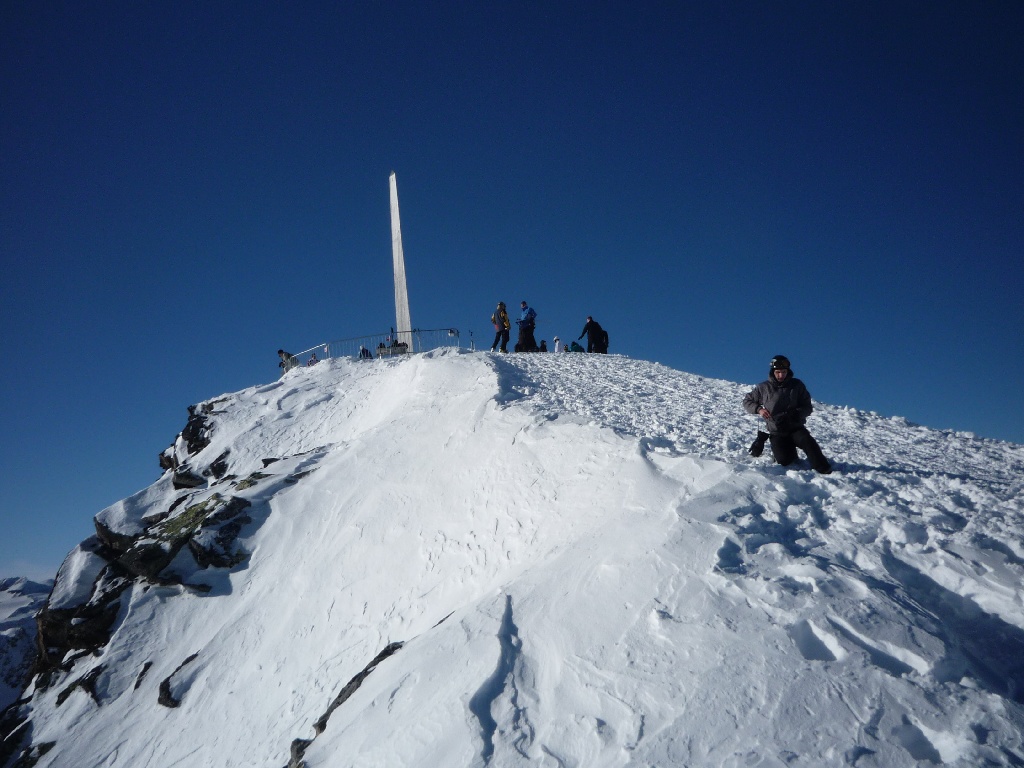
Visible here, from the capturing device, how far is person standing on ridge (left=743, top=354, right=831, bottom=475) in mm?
7672

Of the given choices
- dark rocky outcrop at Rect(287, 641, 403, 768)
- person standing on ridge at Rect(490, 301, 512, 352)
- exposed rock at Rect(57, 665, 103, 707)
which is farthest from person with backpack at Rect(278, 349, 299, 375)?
dark rocky outcrop at Rect(287, 641, 403, 768)

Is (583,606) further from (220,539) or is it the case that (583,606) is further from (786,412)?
(220,539)

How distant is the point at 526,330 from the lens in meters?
23.6

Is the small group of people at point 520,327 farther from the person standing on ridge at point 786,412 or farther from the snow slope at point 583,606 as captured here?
the person standing on ridge at point 786,412

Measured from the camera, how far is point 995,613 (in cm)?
490

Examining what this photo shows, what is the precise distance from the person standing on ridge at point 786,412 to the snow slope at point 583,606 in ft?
0.96

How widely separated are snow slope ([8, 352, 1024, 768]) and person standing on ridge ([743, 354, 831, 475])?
0.29m

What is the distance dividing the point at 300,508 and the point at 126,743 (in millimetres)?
5035

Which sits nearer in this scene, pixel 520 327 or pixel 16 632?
pixel 520 327

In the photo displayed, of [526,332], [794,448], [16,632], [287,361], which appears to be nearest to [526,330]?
[526,332]

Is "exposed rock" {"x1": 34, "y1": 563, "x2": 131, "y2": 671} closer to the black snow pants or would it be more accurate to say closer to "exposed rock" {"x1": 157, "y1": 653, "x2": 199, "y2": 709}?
"exposed rock" {"x1": 157, "y1": 653, "x2": 199, "y2": 709}

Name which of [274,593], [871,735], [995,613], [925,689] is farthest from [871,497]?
[274,593]

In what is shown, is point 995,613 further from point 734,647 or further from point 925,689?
point 734,647

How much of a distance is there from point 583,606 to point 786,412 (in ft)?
13.6
